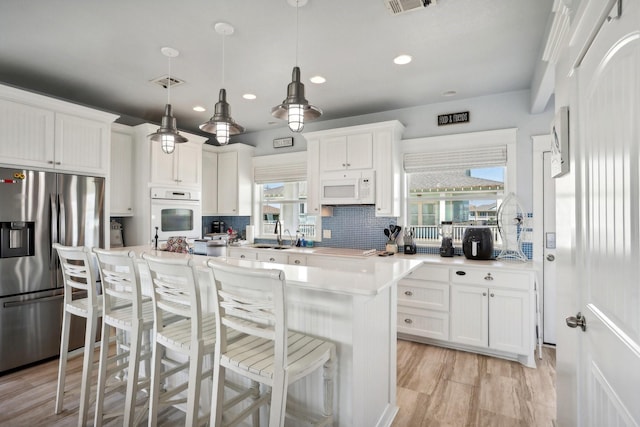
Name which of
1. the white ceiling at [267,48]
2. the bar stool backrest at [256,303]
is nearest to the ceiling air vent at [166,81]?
the white ceiling at [267,48]

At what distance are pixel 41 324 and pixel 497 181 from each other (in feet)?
15.4

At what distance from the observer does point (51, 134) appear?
3.02 meters

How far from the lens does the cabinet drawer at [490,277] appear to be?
2.94 m

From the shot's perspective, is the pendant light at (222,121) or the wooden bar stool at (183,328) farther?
the pendant light at (222,121)

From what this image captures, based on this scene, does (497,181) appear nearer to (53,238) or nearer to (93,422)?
(93,422)

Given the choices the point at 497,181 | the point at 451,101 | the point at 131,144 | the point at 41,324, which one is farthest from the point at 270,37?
the point at 41,324

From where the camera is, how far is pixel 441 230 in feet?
12.7

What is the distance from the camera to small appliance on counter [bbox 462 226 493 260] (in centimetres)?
336

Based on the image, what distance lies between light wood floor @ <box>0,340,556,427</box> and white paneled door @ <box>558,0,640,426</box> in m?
0.93

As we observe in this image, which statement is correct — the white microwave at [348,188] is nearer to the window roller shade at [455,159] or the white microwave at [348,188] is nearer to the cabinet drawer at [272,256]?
the window roller shade at [455,159]

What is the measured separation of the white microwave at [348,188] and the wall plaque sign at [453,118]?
99 centimetres

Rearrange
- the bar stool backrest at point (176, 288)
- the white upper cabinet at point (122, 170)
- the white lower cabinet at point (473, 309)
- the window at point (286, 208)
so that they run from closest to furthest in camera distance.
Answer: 1. the bar stool backrest at point (176, 288)
2. the white lower cabinet at point (473, 309)
3. the white upper cabinet at point (122, 170)
4. the window at point (286, 208)

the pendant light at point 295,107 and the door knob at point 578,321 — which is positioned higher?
the pendant light at point 295,107

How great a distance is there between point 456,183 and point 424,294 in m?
1.37
